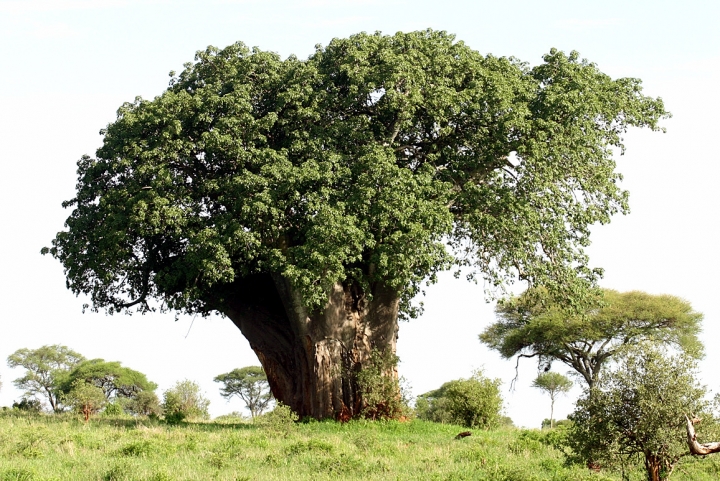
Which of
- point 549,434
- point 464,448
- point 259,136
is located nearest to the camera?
point 464,448

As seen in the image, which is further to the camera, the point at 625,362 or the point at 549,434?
the point at 549,434

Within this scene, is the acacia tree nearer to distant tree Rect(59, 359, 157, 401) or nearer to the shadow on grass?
the shadow on grass

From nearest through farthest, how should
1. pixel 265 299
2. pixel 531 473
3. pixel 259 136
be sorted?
pixel 531 473
pixel 259 136
pixel 265 299

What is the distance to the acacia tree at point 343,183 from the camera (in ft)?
70.1

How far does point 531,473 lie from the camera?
15.2 m

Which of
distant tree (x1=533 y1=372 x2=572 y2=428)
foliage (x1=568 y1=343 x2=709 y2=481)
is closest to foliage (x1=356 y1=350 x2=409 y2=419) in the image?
foliage (x1=568 y1=343 x2=709 y2=481)

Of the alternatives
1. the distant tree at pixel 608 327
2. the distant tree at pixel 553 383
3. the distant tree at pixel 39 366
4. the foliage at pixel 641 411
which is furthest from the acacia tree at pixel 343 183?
the distant tree at pixel 39 366

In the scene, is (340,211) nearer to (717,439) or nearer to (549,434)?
(549,434)

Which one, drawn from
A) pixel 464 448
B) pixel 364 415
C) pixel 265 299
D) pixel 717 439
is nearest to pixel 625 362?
pixel 717 439

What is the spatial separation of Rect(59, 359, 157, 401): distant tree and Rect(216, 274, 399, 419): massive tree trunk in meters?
29.0

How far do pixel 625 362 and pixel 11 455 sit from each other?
477 inches

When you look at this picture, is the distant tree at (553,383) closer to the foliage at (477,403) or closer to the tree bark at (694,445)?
the foliage at (477,403)

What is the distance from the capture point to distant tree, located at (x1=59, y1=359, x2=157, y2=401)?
2040 inches

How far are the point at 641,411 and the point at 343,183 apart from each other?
35.7 ft
